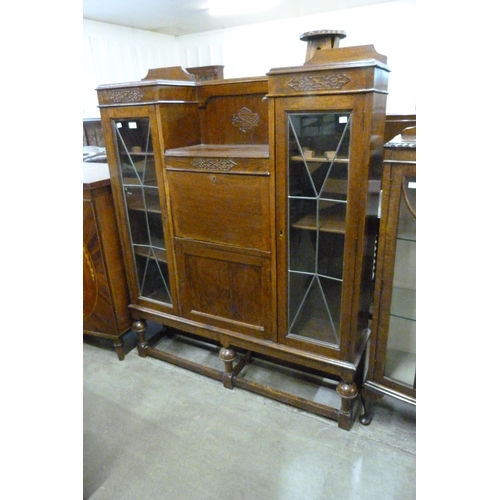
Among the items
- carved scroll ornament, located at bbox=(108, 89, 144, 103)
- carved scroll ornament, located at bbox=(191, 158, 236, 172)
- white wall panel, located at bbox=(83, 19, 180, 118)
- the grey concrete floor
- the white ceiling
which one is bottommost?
the grey concrete floor

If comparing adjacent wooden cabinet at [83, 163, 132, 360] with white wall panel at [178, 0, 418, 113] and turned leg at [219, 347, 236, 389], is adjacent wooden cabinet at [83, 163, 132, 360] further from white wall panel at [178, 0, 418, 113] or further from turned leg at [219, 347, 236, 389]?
white wall panel at [178, 0, 418, 113]

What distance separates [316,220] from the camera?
5.10ft

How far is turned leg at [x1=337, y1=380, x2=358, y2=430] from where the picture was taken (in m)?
1.66

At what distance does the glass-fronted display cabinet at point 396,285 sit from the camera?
1289 millimetres

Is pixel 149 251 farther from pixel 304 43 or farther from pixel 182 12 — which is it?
pixel 304 43

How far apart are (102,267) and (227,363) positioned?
89 cm

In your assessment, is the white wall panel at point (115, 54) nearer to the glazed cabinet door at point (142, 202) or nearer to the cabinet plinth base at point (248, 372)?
the glazed cabinet door at point (142, 202)

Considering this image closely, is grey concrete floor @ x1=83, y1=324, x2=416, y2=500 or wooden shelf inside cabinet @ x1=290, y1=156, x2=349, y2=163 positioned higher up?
wooden shelf inside cabinet @ x1=290, y1=156, x2=349, y2=163

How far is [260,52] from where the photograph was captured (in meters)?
4.78

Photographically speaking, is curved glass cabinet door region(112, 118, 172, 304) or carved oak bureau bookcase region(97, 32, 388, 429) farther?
curved glass cabinet door region(112, 118, 172, 304)

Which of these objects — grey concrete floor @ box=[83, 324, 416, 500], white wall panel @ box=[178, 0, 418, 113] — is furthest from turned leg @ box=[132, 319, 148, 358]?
white wall panel @ box=[178, 0, 418, 113]

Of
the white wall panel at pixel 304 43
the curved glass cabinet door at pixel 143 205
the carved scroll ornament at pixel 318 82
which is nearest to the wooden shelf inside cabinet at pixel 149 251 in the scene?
the curved glass cabinet door at pixel 143 205

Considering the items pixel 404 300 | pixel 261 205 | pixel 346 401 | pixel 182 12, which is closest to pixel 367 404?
pixel 346 401
